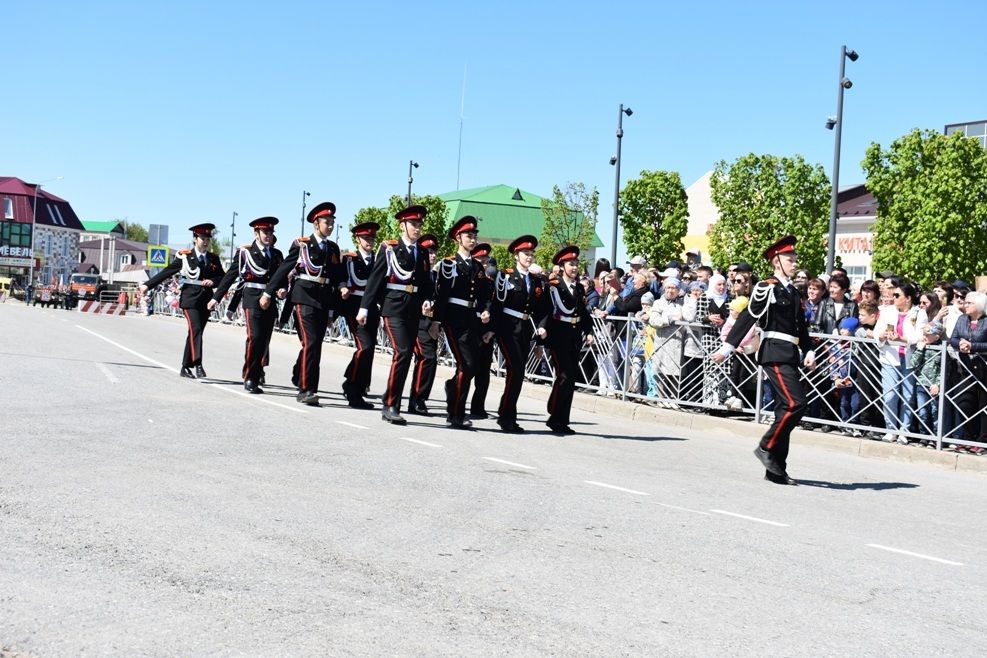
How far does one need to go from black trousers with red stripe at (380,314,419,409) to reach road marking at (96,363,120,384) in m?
4.11

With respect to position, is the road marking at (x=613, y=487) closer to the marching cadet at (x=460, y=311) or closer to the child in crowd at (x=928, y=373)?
the marching cadet at (x=460, y=311)

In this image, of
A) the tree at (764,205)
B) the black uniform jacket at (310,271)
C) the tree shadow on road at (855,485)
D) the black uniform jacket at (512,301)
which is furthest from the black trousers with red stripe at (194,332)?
the tree at (764,205)

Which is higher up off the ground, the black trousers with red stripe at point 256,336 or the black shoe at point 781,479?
the black trousers with red stripe at point 256,336

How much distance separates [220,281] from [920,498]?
955 centimetres

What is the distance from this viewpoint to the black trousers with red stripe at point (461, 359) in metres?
12.5

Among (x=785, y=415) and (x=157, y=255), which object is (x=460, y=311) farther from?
(x=157, y=255)

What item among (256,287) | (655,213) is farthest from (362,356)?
(655,213)

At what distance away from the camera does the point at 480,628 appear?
494cm

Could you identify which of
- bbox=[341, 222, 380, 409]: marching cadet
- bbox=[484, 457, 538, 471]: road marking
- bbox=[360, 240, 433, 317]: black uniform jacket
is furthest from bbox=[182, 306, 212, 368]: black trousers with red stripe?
bbox=[484, 457, 538, 471]: road marking

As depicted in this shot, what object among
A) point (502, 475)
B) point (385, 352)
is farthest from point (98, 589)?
point (385, 352)

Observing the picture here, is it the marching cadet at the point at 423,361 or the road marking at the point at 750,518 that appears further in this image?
the marching cadet at the point at 423,361

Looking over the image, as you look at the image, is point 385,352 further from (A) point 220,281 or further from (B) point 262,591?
(B) point 262,591

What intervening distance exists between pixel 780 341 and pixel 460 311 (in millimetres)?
3621

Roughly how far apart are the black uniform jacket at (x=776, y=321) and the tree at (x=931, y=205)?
3748 centimetres
